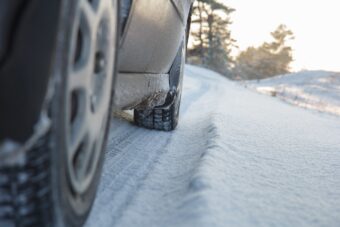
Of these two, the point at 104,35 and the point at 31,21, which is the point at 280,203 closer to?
the point at 104,35

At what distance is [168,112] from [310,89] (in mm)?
15061

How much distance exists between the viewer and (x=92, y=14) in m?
1.05

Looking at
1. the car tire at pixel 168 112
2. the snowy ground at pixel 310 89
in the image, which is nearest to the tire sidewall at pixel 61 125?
the car tire at pixel 168 112

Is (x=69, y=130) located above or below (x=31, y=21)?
below

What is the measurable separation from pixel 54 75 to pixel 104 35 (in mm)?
314

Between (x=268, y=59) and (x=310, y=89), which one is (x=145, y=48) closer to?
(x=310, y=89)

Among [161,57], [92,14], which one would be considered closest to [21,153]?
[92,14]

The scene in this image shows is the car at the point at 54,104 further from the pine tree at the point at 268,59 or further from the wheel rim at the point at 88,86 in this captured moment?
the pine tree at the point at 268,59

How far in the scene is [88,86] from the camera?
1.10m

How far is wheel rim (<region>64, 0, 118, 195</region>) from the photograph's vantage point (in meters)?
1.01

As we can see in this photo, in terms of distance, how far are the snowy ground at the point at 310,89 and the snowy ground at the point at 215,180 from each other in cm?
892

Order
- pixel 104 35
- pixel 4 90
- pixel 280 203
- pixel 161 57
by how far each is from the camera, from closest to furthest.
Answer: pixel 4 90, pixel 104 35, pixel 280 203, pixel 161 57

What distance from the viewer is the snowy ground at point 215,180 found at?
1514mm

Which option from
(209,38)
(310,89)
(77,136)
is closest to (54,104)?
(77,136)
